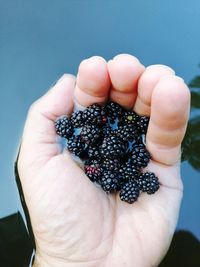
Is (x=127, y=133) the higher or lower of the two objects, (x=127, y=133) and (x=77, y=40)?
the lower

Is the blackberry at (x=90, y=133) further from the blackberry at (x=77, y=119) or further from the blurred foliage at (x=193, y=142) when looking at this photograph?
the blurred foliage at (x=193, y=142)

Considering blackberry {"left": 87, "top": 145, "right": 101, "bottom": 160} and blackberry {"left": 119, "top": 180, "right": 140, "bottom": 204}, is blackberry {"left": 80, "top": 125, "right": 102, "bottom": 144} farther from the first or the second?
blackberry {"left": 119, "top": 180, "right": 140, "bottom": 204}

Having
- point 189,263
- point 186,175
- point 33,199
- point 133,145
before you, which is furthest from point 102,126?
point 189,263

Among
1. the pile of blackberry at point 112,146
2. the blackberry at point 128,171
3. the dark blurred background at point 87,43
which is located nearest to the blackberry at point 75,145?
the pile of blackberry at point 112,146

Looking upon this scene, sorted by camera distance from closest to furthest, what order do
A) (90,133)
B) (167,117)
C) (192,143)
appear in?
(167,117) < (90,133) < (192,143)

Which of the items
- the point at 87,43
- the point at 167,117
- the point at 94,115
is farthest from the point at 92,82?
the point at 87,43

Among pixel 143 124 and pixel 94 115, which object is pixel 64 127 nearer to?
pixel 94 115

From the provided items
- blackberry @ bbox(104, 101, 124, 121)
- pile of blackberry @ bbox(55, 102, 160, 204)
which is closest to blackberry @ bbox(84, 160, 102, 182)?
pile of blackberry @ bbox(55, 102, 160, 204)

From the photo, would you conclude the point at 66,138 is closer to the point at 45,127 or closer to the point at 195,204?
the point at 45,127
